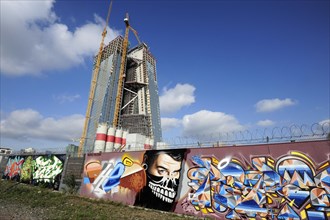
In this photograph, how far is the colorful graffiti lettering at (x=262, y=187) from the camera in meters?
14.2

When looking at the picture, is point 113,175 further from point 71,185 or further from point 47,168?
point 47,168

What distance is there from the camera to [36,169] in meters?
36.2

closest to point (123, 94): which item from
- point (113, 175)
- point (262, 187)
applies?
point (113, 175)

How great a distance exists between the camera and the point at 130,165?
24453 mm

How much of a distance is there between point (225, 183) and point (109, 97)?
69.6 meters

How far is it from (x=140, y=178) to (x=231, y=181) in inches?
367

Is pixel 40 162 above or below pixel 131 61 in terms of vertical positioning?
below

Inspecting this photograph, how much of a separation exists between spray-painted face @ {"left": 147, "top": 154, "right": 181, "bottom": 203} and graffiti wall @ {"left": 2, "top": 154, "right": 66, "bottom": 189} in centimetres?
1586

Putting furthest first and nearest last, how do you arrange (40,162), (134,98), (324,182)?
1. (134,98)
2. (40,162)
3. (324,182)

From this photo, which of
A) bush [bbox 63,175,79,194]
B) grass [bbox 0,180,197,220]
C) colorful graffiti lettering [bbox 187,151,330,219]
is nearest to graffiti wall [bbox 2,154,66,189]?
bush [bbox 63,175,79,194]

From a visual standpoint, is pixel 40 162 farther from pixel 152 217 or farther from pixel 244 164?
pixel 244 164

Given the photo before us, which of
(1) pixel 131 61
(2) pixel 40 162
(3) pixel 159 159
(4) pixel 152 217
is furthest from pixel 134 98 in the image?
(4) pixel 152 217

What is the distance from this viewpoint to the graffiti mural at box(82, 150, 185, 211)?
68.5 ft

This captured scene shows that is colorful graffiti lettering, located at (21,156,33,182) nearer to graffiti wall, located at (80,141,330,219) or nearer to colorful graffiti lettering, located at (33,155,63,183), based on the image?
colorful graffiti lettering, located at (33,155,63,183)
